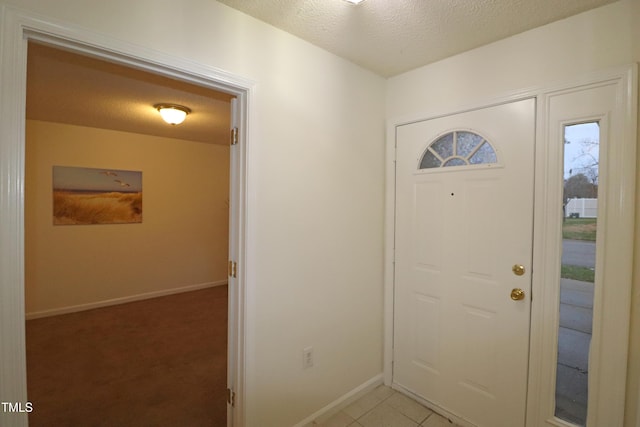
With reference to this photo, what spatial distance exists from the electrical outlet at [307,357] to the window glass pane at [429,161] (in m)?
1.49

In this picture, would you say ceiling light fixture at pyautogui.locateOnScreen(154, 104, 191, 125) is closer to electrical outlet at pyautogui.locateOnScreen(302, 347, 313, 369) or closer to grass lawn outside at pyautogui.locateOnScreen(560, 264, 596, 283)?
electrical outlet at pyautogui.locateOnScreen(302, 347, 313, 369)

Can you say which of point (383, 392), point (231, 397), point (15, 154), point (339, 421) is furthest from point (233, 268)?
point (383, 392)

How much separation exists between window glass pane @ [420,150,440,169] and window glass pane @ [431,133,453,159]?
4 cm

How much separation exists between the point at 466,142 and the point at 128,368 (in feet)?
10.8

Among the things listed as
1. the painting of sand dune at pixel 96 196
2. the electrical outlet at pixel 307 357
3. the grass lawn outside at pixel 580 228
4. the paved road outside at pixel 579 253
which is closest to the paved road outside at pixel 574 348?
the paved road outside at pixel 579 253

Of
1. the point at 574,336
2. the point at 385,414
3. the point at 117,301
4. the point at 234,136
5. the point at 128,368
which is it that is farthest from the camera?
the point at 117,301

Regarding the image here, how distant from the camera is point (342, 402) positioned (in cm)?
209

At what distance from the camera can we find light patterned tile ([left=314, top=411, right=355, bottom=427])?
6.34 ft

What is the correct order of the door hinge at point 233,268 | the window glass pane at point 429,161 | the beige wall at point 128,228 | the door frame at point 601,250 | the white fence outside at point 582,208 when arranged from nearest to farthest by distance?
the door frame at point 601,250, the white fence outside at point 582,208, the door hinge at point 233,268, the window glass pane at point 429,161, the beige wall at point 128,228

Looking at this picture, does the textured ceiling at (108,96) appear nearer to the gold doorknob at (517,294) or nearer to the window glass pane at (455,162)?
the window glass pane at (455,162)

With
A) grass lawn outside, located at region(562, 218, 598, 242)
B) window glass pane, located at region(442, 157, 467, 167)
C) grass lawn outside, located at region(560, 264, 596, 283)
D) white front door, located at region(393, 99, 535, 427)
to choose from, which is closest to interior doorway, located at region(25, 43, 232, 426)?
white front door, located at region(393, 99, 535, 427)

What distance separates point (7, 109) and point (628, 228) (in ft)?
8.60

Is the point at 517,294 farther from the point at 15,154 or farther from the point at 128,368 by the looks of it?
the point at 128,368

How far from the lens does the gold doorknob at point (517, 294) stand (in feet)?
5.58
